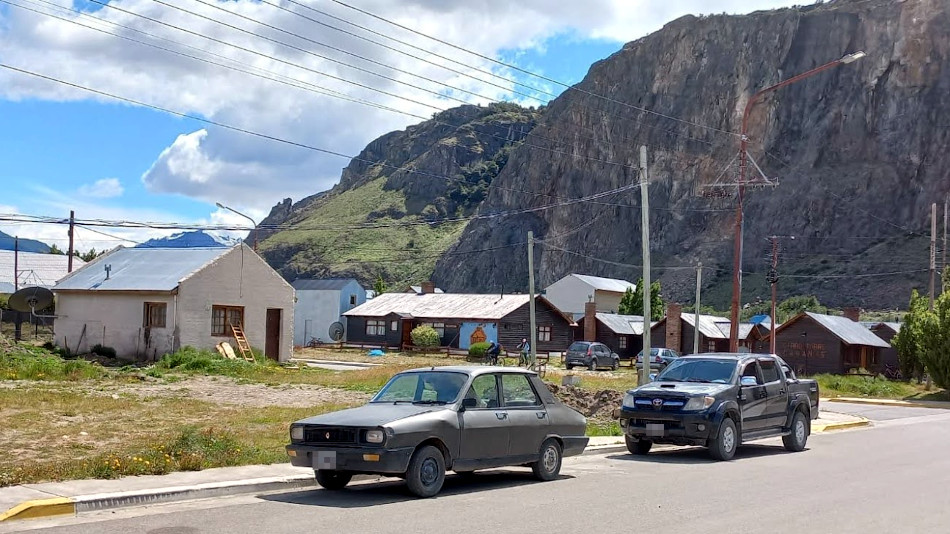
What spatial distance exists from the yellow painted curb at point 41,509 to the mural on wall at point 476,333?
2397 inches

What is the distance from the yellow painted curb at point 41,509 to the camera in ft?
31.1

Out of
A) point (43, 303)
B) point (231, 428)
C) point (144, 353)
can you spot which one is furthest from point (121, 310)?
point (231, 428)

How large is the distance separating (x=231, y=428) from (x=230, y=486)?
6259mm

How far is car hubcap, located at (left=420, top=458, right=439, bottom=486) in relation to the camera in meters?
11.5

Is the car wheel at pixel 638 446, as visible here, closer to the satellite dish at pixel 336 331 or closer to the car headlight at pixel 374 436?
the car headlight at pixel 374 436

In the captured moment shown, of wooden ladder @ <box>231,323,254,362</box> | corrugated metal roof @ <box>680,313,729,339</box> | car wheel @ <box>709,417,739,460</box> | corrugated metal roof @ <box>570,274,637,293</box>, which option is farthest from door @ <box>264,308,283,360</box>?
corrugated metal roof @ <box>570,274,637,293</box>

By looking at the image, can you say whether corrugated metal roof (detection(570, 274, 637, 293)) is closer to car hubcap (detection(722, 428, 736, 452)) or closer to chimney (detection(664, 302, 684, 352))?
chimney (detection(664, 302, 684, 352))

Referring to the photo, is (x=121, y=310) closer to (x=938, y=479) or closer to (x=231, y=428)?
(x=231, y=428)

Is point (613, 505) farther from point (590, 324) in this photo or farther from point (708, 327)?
point (708, 327)

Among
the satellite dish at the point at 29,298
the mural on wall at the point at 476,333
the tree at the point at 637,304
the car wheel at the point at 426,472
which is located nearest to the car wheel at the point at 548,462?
the car wheel at the point at 426,472

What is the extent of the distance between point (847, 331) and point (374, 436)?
55110mm

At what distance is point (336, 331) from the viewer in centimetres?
7956

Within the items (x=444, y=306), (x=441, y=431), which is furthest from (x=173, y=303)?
(x=444, y=306)

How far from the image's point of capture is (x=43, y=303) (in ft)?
143
